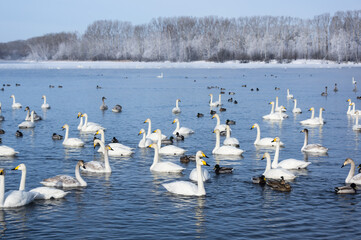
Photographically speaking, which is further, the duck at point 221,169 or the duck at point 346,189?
the duck at point 221,169

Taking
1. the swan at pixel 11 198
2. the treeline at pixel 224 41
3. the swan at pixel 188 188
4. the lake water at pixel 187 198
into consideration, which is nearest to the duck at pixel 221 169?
the lake water at pixel 187 198

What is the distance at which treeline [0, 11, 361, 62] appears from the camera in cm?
13762

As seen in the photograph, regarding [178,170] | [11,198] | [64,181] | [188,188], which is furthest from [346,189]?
[11,198]

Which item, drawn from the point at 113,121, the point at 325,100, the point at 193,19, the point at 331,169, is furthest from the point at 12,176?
the point at 193,19

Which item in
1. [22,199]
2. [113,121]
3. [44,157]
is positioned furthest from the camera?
[113,121]

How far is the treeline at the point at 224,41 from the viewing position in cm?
13762

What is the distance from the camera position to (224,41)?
14388cm

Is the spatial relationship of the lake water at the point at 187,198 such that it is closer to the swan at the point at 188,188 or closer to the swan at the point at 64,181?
the swan at the point at 188,188

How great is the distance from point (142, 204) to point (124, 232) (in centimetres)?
205

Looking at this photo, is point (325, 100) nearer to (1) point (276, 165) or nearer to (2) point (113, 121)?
(2) point (113, 121)

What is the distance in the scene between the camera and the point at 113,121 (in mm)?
30344

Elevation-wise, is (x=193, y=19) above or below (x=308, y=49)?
above

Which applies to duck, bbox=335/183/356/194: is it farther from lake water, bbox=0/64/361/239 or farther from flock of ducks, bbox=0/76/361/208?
lake water, bbox=0/64/361/239

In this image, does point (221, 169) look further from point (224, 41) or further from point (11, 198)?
point (224, 41)
